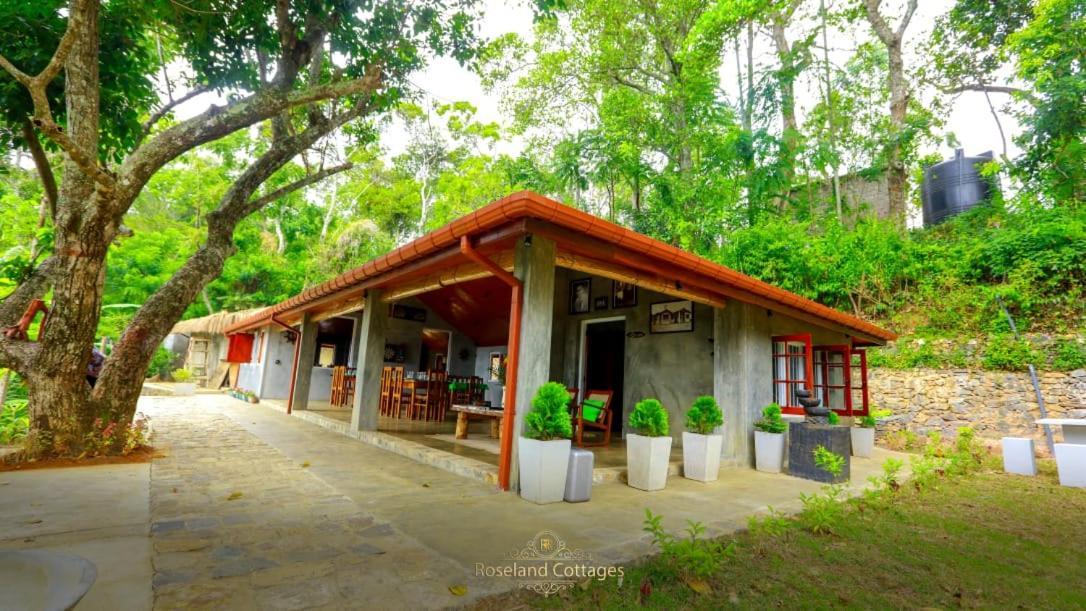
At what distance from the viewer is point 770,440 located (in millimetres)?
5535

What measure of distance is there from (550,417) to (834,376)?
708 cm

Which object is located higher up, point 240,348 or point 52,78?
point 52,78

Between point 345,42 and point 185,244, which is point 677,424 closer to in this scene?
point 345,42

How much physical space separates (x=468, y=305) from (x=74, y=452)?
6.17 meters

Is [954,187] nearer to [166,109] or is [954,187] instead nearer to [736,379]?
[736,379]

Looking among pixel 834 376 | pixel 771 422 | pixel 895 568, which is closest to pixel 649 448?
pixel 895 568

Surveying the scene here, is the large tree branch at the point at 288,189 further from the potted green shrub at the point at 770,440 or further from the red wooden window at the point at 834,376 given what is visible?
the red wooden window at the point at 834,376

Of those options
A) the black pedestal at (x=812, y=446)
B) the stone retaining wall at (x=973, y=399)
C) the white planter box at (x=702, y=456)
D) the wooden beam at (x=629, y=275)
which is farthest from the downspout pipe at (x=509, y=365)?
the stone retaining wall at (x=973, y=399)

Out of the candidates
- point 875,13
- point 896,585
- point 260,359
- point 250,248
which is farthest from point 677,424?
point 250,248

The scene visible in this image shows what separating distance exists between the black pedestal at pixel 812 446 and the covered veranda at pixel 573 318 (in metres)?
0.53

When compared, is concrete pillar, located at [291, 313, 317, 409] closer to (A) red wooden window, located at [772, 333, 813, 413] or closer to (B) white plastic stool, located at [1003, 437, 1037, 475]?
(A) red wooden window, located at [772, 333, 813, 413]

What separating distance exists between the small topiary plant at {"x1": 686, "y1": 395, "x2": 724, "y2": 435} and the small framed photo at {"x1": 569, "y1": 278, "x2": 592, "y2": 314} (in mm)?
2991

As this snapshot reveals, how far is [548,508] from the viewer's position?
3447 millimetres

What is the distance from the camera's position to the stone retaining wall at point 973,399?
23.9 ft
